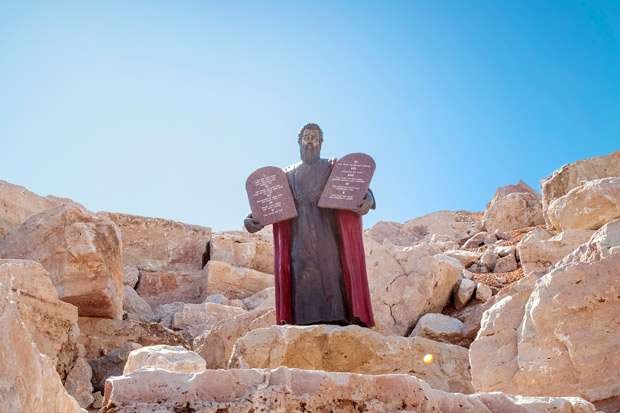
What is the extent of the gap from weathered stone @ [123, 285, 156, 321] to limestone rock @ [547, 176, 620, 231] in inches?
213

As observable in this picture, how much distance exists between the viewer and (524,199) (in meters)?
19.0

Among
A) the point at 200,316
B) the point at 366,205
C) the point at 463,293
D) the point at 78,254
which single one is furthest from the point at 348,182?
the point at 200,316

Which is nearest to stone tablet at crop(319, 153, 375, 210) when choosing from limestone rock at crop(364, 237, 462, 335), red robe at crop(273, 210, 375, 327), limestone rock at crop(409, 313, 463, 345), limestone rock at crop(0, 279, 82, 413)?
red robe at crop(273, 210, 375, 327)

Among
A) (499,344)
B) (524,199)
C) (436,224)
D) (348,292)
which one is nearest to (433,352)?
(348,292)

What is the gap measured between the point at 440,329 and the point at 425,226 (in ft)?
57.0

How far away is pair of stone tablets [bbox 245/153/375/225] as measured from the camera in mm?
6938

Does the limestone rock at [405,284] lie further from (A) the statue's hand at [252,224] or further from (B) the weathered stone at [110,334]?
(B) the weathered stone at [110,334]

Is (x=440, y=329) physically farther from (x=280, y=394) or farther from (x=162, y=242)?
(x=162, y=242)

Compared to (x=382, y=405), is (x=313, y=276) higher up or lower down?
higher up

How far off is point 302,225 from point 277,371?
14.2 ft

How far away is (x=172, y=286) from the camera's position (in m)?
13.3

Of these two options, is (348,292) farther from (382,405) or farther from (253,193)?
(382,405)

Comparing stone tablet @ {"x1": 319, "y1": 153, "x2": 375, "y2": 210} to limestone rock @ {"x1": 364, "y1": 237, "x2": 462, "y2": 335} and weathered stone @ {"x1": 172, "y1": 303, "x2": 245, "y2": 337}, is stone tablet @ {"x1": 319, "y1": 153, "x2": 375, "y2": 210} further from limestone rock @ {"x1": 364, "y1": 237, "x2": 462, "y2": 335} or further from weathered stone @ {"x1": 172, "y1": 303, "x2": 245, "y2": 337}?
weathered stone @ {"x1": 172, "y1": 303, "x2": 245, "y2": 337}

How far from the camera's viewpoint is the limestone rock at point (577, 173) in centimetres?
1371
